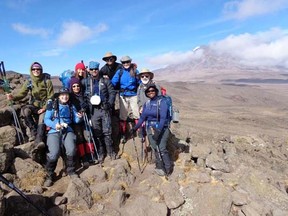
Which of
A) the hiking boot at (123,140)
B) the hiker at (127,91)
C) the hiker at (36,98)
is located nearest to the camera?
the hiker at (36,98)

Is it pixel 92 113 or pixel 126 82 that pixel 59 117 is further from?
pixel 126 82

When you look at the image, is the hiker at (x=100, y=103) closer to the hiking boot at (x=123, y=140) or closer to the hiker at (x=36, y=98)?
the hiking boot at (x=123, y=140)

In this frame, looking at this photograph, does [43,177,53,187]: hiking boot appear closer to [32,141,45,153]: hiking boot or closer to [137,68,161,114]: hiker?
[32,141,45,153]: hiking boot

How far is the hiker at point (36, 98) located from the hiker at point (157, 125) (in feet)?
9.44

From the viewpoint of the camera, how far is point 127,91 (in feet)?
32.1

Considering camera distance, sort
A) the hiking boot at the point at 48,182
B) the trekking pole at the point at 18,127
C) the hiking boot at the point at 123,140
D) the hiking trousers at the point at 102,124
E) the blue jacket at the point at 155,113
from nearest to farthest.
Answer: the hiking boot at the point at 48,182 → the blue jacket at the point at 155,113 → the hiking trousers at the point at 102,124 → the trekking pole at the point at 18,127 → the hiking boot at the point at 123,140

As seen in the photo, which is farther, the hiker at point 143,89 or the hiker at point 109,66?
the hiker at point 109,66

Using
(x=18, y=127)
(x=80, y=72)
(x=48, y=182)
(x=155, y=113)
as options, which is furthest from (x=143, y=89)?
(x=18, y=127)

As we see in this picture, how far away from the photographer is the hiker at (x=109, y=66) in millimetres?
9523

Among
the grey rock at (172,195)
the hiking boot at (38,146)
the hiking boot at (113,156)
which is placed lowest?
the grey rock at (172,195)

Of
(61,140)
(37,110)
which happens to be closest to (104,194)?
(61,140)

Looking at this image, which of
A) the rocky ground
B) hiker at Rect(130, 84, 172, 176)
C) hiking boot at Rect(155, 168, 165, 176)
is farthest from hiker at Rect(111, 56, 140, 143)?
hiking boot at Rect(155, 168, 165, 176)

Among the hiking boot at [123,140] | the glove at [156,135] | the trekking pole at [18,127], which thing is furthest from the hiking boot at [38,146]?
the glove at [156,135]

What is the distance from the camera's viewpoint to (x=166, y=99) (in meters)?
8.21
